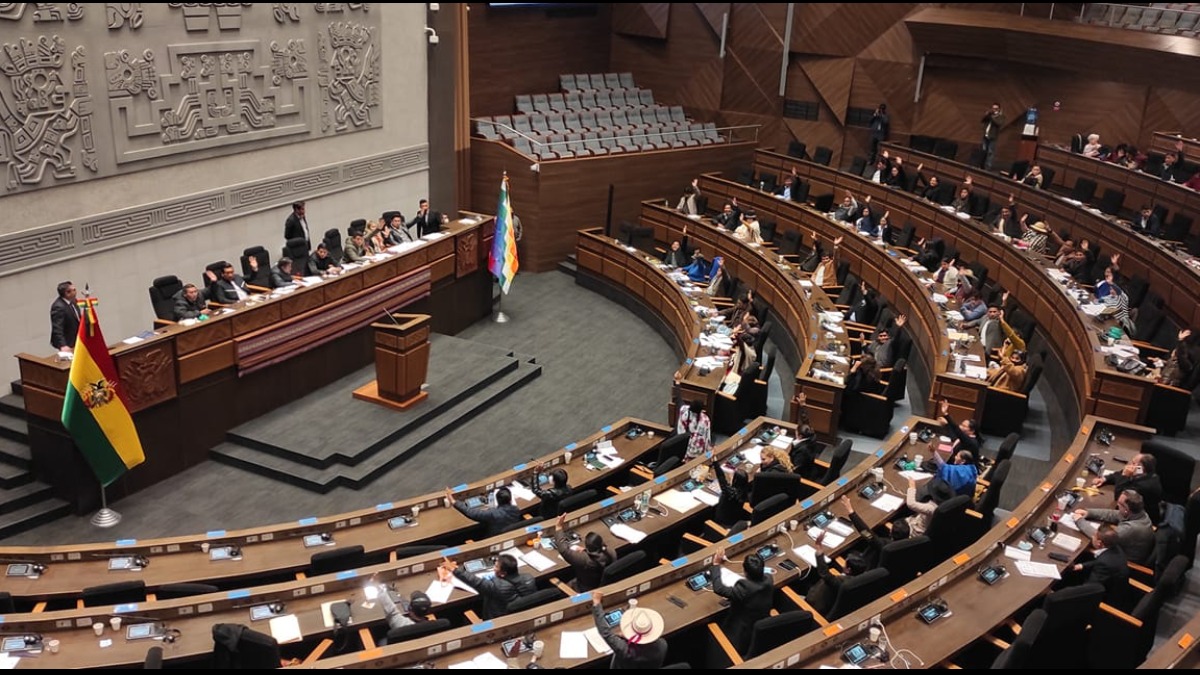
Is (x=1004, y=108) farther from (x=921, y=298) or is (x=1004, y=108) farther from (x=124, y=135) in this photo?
(x=124, y=135)

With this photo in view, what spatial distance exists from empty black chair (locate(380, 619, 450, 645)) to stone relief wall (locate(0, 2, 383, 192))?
278 inches

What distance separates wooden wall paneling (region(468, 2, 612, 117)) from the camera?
18.5 m

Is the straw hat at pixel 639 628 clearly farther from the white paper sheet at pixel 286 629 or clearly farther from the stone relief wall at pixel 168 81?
the stone relief wall at pixel 168 81

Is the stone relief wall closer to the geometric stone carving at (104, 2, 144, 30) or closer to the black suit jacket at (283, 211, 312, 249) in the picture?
the geometric stone carving at (104, 2, 144, 30)

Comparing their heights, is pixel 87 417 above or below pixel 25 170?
below

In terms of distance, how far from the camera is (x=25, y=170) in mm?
10016

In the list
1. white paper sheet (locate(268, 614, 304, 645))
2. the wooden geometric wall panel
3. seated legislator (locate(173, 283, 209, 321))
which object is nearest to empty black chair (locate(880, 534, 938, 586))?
white paper sheet (locate(268, 614, 304, 645))

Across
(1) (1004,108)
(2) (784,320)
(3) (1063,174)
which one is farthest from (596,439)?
(1) (1004,108)

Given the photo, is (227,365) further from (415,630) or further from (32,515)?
(415,630)

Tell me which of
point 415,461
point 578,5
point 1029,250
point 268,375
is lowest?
point 415,461

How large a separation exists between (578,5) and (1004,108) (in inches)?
339

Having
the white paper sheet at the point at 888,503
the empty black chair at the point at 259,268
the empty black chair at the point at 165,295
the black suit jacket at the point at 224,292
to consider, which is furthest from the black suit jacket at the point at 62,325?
the white paper sheet at the point at 888,503

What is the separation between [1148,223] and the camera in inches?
511

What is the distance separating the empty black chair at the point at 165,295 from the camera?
10500 mm
